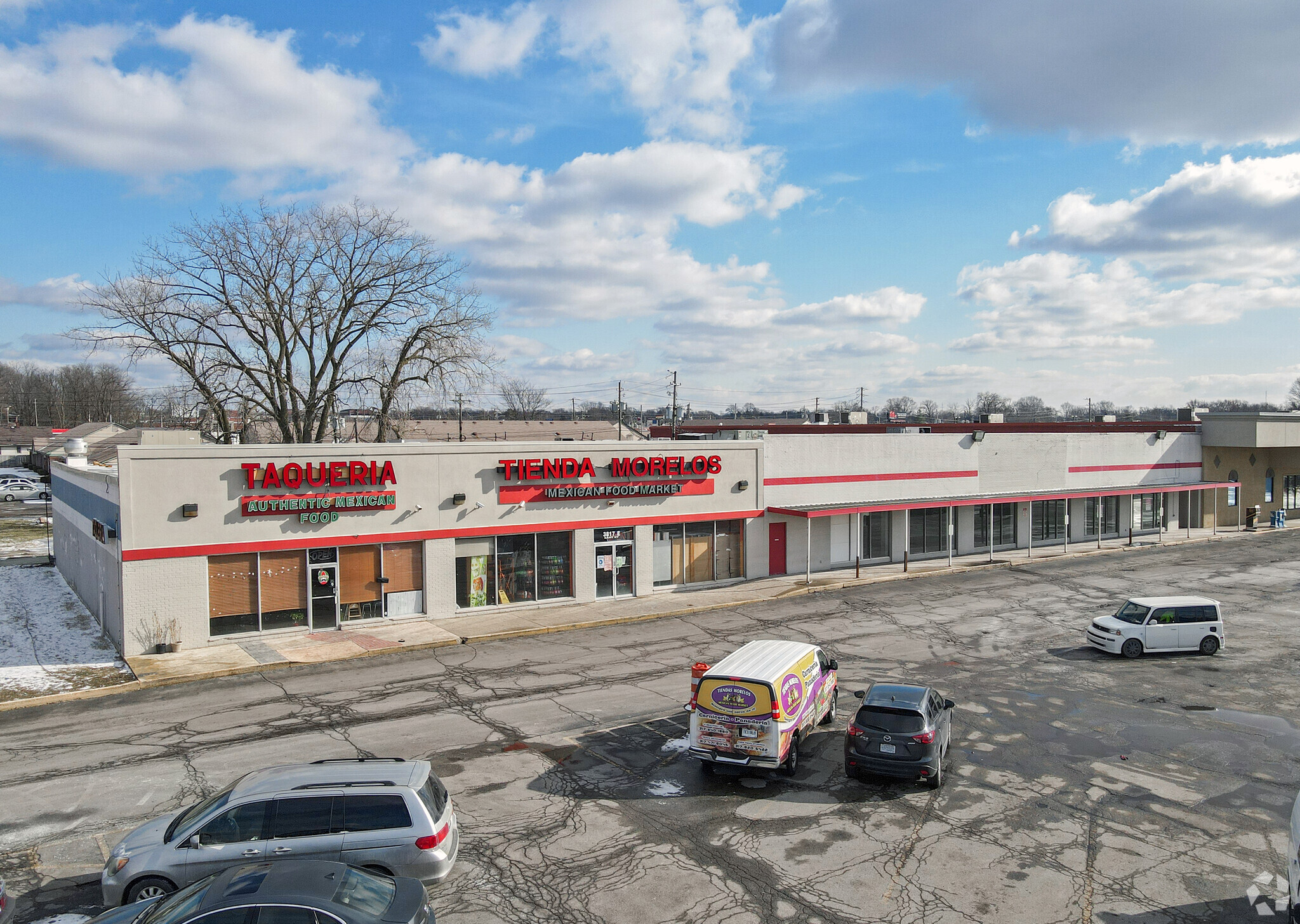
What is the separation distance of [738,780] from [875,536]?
81.4 ft

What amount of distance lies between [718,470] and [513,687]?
1499 cm

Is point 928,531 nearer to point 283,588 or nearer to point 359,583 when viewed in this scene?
point 359,583

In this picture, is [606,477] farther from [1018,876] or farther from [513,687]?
[1018,876]

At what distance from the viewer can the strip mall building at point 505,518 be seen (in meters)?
22.8

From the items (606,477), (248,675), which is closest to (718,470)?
(606,477)

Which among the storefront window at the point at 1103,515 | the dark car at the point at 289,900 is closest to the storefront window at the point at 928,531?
the storefront window at the point at 1103,515

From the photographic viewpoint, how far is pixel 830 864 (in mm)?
10852

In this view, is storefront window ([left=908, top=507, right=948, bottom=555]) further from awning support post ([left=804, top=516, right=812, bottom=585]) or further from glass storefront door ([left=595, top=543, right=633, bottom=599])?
glass storefront door ([left=595, top=543, right=633, bottom=599])

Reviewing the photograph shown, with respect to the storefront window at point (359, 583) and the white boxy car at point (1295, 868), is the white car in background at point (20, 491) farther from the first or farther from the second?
the white boxy car at point (1295, 868)

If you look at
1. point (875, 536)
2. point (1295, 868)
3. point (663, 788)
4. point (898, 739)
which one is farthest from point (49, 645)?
point (875, 536)

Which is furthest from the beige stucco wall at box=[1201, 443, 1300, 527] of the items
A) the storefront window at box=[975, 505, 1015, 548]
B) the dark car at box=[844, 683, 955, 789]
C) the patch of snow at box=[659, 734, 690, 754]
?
the patch of snow at box=[659, 734, 690, 754]

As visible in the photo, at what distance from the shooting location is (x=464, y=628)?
82.0 ft

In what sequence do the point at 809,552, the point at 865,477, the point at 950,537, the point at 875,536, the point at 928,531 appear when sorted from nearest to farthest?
the point at 809,552
the point at 950,537
the point at 865,477
the point at 875,536
the point at 928,531

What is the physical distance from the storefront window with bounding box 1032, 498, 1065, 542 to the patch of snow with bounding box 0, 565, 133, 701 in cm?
4047
